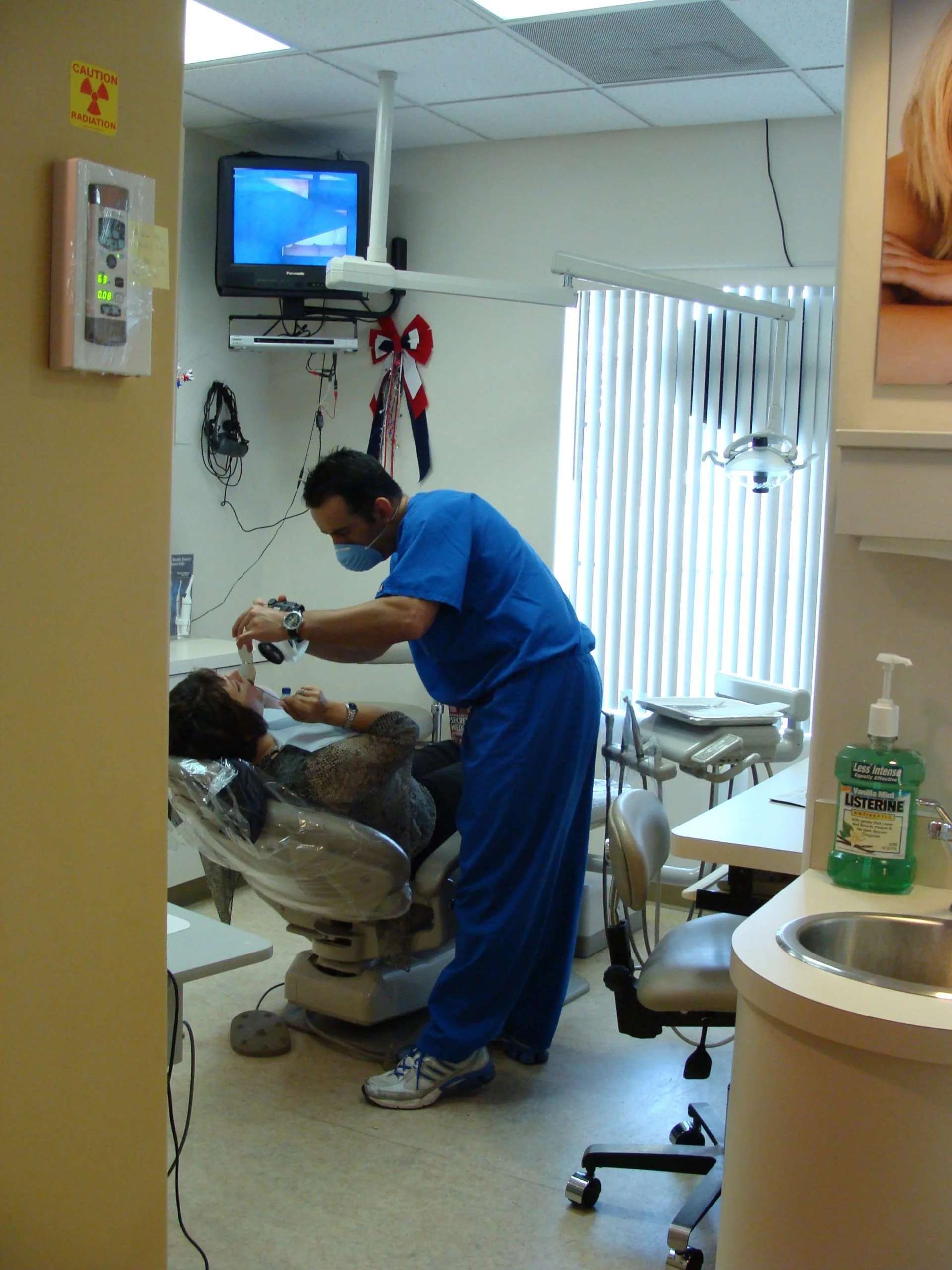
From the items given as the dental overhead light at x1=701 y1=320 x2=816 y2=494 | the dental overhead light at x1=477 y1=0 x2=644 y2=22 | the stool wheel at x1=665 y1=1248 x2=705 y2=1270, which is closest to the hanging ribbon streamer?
the dental overhead light at x1=701 y1=320 x2=816 y2=494

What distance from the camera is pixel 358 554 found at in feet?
9.12

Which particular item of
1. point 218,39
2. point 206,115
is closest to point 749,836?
point 218,39

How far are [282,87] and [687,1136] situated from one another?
124 inches

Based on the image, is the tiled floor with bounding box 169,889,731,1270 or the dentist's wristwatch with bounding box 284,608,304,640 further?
the dentist's wristwatch with bounding box 284,608,304,640

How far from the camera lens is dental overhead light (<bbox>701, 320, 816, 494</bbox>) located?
3371 mm

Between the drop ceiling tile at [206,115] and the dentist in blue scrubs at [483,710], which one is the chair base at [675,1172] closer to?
the dentist in blue scrubs at [483,710]

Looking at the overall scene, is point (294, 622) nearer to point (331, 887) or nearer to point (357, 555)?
point (357, 555)

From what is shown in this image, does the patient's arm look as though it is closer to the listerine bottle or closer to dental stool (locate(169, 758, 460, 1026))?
dental stool (locate(169, 758, 460, 1026))

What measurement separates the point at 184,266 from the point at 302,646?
86.9 inches

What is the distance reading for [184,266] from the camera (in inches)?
166

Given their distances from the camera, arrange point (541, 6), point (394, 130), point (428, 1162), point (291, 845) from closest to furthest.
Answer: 1. point (428, 1162)
2. point (291, 845)
3. point (541, 6)
4. point (394, 130)

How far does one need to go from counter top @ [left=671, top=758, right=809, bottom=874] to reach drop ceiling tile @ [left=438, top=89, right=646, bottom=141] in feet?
7.91

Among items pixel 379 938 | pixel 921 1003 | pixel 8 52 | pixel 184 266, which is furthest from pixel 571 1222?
pixel 184 266

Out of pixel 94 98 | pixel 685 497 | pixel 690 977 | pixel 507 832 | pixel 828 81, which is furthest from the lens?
pixel 685 497
